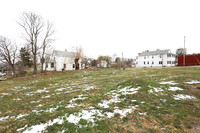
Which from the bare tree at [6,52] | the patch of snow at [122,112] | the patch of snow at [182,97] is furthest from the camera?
the bare tree at [6,52]

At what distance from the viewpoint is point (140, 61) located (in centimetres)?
4706

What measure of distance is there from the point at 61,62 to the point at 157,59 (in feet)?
141

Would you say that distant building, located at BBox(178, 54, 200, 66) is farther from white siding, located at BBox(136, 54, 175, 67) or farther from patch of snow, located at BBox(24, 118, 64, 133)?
patch of snow, located at BBox(24, 118, 64, 133)

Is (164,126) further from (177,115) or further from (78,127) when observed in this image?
(78,127)

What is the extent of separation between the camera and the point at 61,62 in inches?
1293

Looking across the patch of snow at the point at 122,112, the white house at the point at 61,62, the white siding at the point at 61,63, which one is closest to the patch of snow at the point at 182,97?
the patch of snow at the point at 122,112

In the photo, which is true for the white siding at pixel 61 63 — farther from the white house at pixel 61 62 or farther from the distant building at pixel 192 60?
the distant building at pixel 192 60

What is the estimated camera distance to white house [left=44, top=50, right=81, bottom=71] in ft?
105

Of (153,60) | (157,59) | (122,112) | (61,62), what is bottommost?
(122,112)

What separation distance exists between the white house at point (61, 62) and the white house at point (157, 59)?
1330 inches

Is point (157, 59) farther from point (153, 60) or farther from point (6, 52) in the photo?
point (6, 52)

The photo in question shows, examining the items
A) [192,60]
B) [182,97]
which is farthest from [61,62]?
[192,60]

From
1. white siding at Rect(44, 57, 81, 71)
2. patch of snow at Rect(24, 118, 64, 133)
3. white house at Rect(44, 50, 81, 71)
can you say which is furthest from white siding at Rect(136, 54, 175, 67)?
patch of snow at Rect(24, 118, 64, 133)

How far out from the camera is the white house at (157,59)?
125 ft
